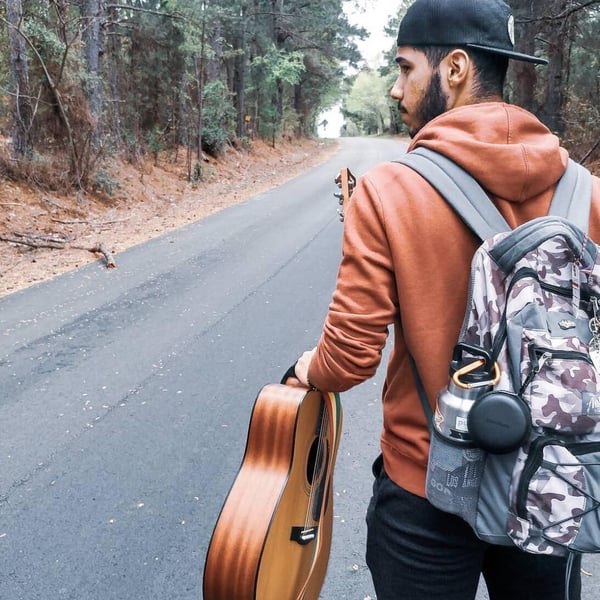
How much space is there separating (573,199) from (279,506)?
1.08m

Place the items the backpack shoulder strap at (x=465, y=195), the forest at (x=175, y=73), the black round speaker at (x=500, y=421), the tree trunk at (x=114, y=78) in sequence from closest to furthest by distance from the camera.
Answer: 1. the black round speaker at (x=500, y=421)
2. the backpack shoulder strap at (x=465, y=195)
3. the forest at (x=175, y=73)
4. the tree trunk at (x=114, y=78)

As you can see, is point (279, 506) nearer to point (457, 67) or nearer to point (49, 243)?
point (457, 67)

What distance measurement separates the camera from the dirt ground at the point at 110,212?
837cm

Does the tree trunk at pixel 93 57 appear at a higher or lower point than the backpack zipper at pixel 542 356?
higher

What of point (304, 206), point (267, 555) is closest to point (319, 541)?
point (267, 555)

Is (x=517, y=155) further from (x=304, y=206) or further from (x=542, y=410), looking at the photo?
(x=304, y=206)

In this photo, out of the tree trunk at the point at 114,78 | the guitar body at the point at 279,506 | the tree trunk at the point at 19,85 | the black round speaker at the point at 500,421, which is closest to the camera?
the black round speaker at the point at 500,421

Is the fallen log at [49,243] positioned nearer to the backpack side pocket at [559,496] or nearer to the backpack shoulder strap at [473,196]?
the backpack shoulder strap at [473,196]

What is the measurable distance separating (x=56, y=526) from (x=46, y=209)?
938cm

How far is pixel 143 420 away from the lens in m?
3.83

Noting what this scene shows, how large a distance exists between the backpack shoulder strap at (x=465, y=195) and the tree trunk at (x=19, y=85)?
38.3ft

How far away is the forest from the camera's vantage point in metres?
11.9

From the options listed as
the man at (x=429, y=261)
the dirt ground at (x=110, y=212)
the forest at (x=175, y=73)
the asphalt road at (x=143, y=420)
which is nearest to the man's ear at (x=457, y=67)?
the man at (x=429, y=261)

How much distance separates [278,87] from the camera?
1265 inches
